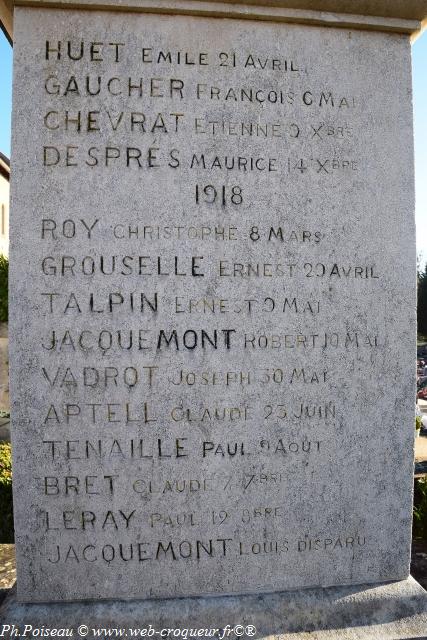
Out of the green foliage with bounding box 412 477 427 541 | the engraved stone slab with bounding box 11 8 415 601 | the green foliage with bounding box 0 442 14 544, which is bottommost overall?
the green foliage with bounding box 0 442 14 544

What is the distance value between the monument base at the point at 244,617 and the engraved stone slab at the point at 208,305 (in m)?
0.09

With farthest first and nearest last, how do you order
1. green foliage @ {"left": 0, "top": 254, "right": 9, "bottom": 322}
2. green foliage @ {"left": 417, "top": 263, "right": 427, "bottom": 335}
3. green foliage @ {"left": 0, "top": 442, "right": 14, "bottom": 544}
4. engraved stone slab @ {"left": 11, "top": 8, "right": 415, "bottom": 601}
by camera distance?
green foliage @ {"left": 417, "top": 263, "right": 427, "bottom": 335}, green foliage @ {"left": 0, "top": 254, "right": 9, "bottom": 322}, green foliage @ {"left": 0, "top": 442, "right": 14, "bottom": 544}, engraved stone slab @ {"left": 11, "top": 8, "right": 415, "bottom": 601}

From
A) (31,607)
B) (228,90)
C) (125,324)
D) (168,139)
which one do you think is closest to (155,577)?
(31,607)

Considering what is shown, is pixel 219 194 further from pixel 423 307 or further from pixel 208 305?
pixel 423 307

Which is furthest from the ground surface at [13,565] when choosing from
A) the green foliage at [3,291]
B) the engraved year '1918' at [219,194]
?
the green foliage at [3,291]

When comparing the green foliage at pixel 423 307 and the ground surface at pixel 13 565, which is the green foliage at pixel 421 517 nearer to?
the ground surface at pixel 13 565

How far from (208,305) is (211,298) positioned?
0.14 ft

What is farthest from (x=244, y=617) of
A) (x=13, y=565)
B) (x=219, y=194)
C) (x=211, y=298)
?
(x=219, y=194)

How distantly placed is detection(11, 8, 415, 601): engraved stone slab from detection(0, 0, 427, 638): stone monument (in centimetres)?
1

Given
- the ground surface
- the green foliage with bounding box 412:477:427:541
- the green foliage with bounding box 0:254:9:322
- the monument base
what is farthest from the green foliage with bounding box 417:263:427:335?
the monument base

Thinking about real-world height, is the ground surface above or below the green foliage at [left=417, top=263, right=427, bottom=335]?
below

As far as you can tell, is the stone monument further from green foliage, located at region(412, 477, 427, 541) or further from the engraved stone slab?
green foliage, located at region(412, 477, 427, 541)

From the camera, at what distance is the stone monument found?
9.07 feet

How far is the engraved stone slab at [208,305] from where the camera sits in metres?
2.76
